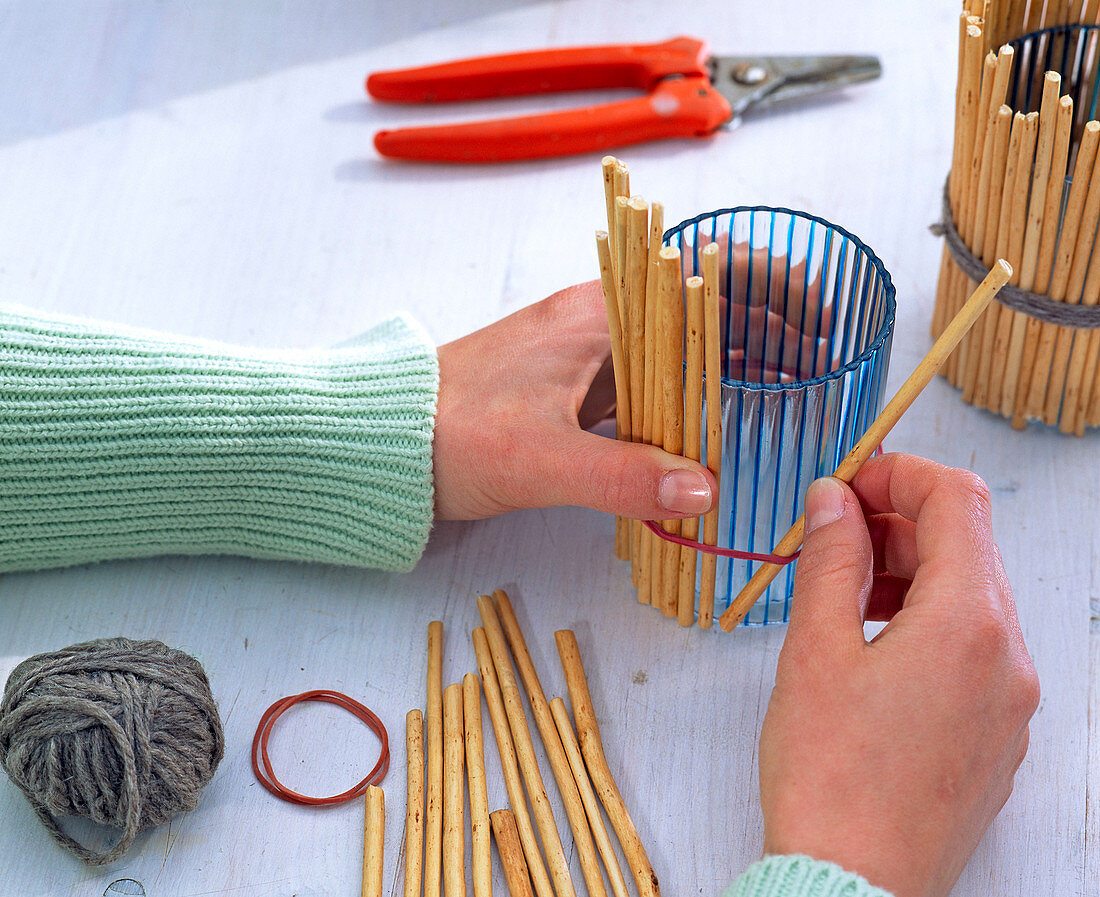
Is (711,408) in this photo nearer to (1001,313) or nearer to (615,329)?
(615,329)

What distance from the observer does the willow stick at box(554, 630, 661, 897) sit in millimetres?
530

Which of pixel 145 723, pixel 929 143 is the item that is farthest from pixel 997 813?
pixel 929 143

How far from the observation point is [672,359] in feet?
1.63

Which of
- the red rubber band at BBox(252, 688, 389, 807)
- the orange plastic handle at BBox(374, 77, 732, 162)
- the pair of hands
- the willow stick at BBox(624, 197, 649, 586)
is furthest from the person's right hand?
the orange plastic handle at BBox(374, 77, 732, 162)

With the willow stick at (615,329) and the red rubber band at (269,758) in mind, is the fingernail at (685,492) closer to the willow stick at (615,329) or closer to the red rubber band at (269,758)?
the willow stick at (615,329)

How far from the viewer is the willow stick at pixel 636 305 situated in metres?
0.46

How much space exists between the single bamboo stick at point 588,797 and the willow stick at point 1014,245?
1.13 feet

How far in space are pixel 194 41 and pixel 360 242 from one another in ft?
1.09

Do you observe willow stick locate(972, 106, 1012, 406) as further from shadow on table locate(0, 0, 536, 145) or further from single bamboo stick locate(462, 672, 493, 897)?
shadow on table locate(0, 0, 536, 145)

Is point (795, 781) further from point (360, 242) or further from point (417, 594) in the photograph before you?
point (360, 242)

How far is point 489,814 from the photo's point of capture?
553 mm

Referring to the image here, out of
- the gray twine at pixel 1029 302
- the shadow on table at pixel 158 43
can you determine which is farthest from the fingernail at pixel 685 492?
the shadow on table at pixel 158 43

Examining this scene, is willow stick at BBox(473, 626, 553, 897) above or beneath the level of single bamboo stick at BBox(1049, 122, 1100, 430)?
beneath

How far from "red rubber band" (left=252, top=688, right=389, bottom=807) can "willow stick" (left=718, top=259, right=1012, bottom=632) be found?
0.19 meters
